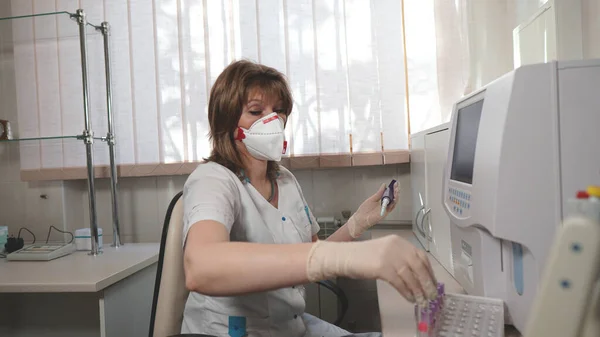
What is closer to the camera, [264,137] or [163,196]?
[264,137]

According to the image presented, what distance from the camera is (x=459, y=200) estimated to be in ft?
2.72

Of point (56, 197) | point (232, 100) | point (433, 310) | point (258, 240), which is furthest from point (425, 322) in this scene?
point (56, 197)

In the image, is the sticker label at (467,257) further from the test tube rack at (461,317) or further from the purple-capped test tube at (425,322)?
the purple-capped test tube at (425,322)

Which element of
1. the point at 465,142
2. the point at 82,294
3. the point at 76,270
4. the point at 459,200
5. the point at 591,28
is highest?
the point at 591,28

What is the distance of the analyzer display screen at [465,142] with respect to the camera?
0.79m

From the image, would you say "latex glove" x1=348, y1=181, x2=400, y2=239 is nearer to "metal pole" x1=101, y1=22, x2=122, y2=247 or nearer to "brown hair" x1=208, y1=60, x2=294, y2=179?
"brown hair" x1=208, y1=60, x2=294, y2=179

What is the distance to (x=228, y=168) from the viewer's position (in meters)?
1.12

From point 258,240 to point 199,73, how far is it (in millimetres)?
1089

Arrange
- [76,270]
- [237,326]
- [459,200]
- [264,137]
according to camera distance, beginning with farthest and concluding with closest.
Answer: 1. [76,270]
2. [264,137]
3. [237,326]
4. [459,200]

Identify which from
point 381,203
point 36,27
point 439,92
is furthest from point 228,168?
point 36,27

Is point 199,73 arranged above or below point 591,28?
above

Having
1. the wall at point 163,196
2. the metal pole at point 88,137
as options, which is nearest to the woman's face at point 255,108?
the wall at point 163,196

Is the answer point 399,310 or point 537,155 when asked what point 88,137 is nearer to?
A: point 399,310

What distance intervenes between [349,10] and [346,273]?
4.65 feet
